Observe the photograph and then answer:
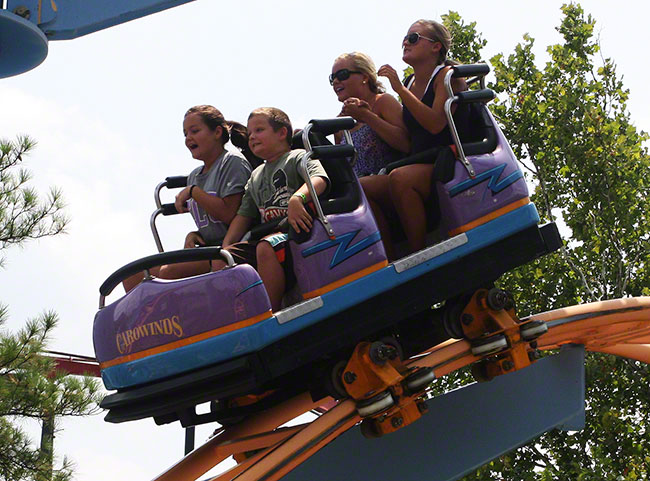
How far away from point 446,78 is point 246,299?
1.31m

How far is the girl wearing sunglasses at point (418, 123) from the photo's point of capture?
378 centimetres

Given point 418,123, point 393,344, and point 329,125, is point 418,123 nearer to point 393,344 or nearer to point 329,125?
point 329,125

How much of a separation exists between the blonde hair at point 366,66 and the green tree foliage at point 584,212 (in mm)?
4344

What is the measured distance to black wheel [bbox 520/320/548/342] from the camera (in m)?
3.88

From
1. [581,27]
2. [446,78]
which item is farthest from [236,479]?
[581,27]

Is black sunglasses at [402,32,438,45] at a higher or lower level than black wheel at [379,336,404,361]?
higher

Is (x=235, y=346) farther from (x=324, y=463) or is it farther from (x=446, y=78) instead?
(x=446, y=78)

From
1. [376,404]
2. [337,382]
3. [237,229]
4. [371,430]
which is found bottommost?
[371,430]

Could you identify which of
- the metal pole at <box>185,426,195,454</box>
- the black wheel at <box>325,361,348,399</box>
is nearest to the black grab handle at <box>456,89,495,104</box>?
the black wheel at <box>325,361,348,399</box>

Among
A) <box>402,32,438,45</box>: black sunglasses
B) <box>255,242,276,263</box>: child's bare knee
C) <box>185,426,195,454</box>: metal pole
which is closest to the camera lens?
<box>255,242,276,263</box>: child's bare knee

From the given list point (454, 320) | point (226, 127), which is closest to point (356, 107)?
point (226, 127)

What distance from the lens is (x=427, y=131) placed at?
13.0 ft

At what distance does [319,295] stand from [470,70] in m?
1.21

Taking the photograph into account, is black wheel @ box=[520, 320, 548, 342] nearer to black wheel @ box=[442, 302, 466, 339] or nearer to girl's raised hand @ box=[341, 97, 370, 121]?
black wheel @ box=[442, 302, 466, 339]
